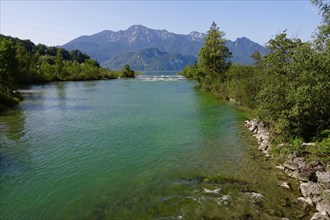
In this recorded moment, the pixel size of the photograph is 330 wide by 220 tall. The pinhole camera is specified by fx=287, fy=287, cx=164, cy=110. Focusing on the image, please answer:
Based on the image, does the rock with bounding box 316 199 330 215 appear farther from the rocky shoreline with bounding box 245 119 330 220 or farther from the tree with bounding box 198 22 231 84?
the tree with bounding box 198 22 231 84

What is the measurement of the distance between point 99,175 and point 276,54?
22931 mm

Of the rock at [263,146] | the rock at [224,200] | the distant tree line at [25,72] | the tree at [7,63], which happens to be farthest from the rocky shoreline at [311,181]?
the tree at [7,63]

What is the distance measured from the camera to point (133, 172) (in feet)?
65.3

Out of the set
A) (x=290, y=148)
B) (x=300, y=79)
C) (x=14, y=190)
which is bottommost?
(x=14, y=190)

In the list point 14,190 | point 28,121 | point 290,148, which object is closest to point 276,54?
point 290,148

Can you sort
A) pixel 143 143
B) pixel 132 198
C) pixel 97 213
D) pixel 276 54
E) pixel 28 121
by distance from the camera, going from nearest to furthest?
pixel 97 213 < pixel 132 198 < pixel 143 143 < pixel 276 54 < pixel 28 121

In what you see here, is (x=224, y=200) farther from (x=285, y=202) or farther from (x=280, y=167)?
(x=280, y=167)

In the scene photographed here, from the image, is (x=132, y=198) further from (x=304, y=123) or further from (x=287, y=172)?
(x=304, y=123)

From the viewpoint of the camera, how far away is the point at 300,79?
23188 mm

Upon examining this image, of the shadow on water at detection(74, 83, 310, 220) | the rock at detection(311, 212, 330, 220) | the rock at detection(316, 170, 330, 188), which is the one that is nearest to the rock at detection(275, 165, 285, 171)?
the shadow on water at detection(74, 83, 310, 220)

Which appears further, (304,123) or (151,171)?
(304,123)

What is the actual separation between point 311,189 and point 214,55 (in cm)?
6087

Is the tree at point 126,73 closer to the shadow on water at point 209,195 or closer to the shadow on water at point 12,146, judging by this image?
the shadow on water at point 12,146

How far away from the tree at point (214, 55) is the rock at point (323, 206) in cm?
5943
